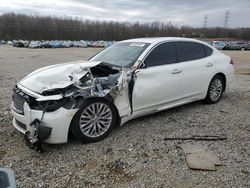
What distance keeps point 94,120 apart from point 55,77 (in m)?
0.92

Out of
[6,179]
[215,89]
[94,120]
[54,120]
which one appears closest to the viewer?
[6,179]

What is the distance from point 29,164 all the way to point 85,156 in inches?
28.7

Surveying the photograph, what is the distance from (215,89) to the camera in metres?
5.86

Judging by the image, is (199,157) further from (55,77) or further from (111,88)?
(55,77)

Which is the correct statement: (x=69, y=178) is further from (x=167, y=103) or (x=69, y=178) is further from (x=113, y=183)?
(x=167, y=103)

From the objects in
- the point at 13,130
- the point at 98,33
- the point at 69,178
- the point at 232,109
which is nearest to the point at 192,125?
the point at 232,109

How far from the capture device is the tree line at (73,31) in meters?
96.6

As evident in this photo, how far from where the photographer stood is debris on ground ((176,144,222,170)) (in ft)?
10.7

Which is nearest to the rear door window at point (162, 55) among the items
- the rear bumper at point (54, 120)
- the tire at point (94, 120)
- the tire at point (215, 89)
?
the tire at point (94, 120)

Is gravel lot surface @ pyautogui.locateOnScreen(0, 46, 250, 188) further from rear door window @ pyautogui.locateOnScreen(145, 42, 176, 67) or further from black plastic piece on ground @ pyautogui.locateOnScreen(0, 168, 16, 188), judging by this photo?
black plastic piece on ground @ pyautogui.locateOnScreen(0, 168, 16, 188)

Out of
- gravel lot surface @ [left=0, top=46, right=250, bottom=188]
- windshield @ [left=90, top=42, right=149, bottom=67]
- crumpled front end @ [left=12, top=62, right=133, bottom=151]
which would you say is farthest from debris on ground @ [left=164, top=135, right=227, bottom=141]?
windshield @ [left=90, top=42, right=149, bottom=67]

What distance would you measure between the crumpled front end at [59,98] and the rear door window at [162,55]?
2.00 ft

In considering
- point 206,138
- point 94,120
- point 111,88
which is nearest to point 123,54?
point 111,88

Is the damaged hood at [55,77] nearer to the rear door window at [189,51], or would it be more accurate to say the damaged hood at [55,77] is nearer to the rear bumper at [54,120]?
the rear bumper at [54,120]
